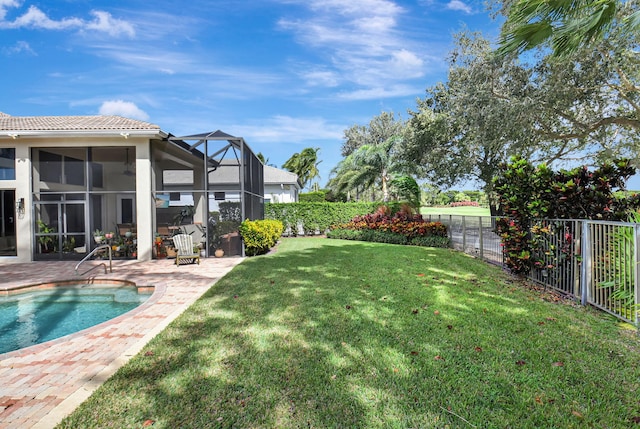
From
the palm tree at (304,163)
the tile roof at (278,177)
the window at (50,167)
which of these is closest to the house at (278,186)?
the tile roof at (278,177)

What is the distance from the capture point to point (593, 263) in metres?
5.00

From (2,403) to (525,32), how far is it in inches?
333

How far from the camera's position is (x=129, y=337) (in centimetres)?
414

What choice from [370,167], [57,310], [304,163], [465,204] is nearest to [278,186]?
[370,167]

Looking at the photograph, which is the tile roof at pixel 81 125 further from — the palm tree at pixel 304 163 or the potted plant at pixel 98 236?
the palm tree at pixel 304 163

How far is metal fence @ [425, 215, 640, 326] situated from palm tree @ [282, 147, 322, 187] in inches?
1462

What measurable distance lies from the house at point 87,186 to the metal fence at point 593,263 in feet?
29.5

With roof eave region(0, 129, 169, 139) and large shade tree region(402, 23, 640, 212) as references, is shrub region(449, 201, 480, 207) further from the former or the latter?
roof eave region(0, 129, 169, 139)

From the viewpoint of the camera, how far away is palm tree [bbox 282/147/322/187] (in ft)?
139

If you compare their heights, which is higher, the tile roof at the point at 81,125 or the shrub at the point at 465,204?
the tile roof at the point at 81,125

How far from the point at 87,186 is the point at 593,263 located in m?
14.0

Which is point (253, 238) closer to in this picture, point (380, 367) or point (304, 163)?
point (380, 367)

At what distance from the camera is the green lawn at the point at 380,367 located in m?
2.41

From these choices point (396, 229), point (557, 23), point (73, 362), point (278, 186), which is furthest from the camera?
point (278, 186)
